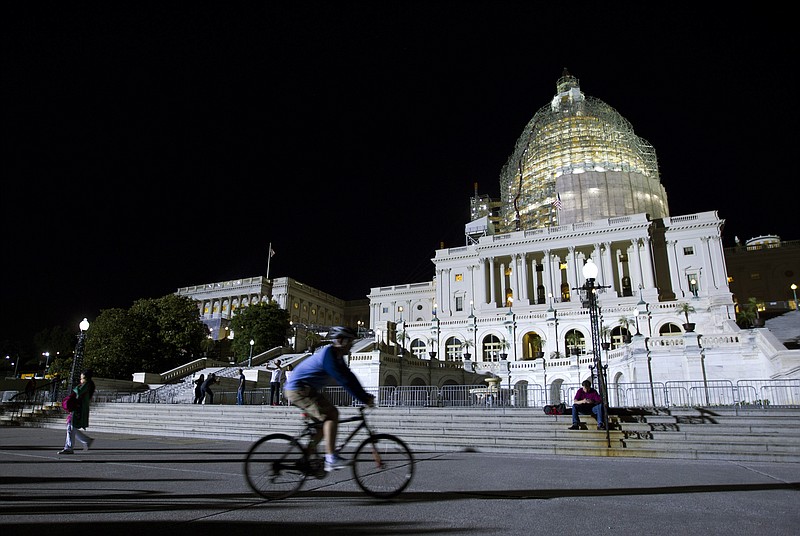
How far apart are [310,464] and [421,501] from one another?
155 cm

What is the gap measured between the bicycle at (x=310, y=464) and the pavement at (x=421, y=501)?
244 millimetres

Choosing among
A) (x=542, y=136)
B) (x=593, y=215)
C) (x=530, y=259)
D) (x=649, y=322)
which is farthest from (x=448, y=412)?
(x=542, y=136)

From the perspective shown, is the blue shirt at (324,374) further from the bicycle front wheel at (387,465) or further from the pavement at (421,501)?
the pavement at (421,501)

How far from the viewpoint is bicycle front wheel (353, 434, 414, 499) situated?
269 inches

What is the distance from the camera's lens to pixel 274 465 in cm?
678

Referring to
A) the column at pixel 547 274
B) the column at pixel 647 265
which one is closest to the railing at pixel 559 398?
the column at pixel 647 265

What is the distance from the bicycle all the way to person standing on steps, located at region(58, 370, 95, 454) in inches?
334

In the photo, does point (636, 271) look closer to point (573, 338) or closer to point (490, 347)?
point (573, 338)

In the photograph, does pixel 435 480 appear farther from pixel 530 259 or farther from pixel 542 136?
pixel 542 136

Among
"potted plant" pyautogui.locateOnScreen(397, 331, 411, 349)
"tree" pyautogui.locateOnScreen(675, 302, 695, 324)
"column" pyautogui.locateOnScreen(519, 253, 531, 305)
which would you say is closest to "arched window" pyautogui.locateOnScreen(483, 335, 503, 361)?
"potted plant" pyautogui.locateOnScreen(397, 331, 411, 349)

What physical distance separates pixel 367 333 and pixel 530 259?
1057 inches

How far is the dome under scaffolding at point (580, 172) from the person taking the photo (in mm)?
77731

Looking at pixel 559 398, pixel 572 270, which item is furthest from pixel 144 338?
pixel 572 270

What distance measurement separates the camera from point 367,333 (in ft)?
260
